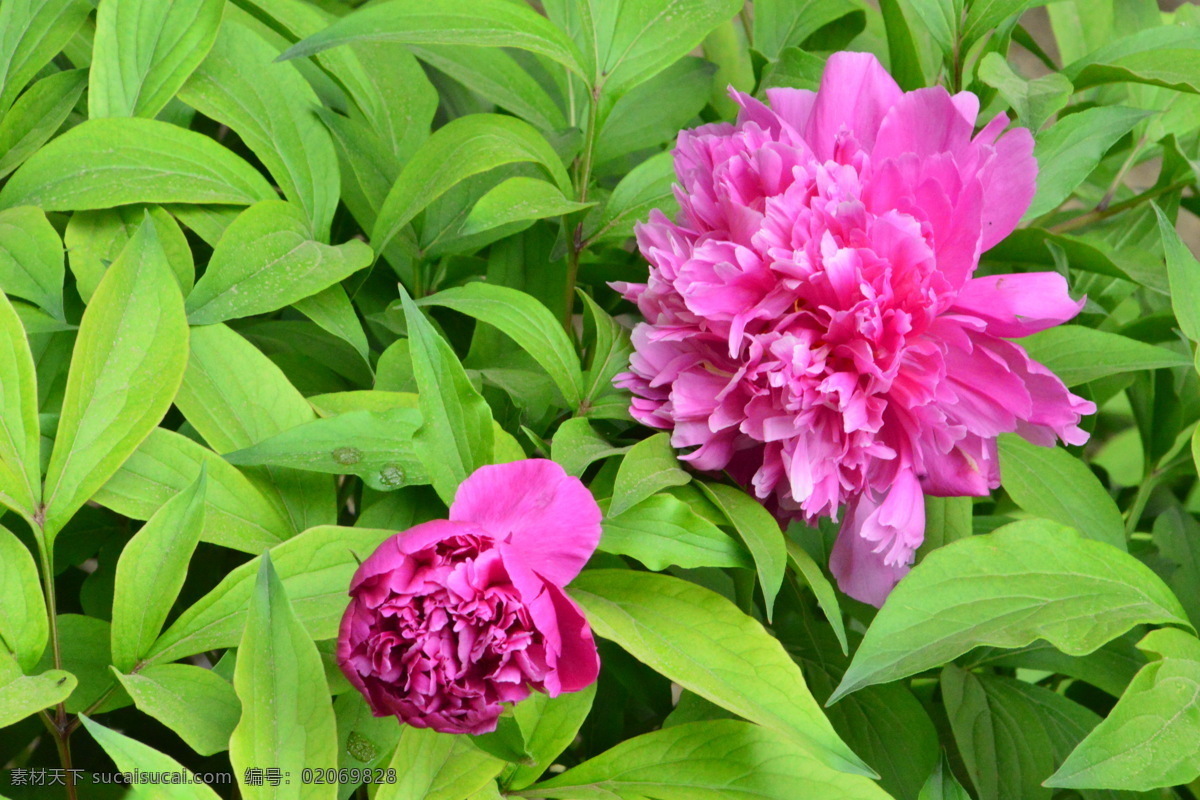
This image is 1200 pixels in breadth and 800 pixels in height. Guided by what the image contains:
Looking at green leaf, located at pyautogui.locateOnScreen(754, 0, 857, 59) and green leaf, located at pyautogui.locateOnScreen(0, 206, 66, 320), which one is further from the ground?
green leaf, located at pyautogui.locateOnScreen(754, 0, 857, 59)

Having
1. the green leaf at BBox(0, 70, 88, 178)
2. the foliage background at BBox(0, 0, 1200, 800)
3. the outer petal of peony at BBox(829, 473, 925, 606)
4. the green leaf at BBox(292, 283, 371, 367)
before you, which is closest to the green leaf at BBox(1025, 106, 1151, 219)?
the foliage background at BBox(0, 0, 1200, 800)

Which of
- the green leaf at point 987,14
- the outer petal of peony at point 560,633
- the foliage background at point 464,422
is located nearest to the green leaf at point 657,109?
the foliage background at point 464,422

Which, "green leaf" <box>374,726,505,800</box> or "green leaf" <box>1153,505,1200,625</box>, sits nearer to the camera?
"green leaf" <box>374,726,505,800</box>

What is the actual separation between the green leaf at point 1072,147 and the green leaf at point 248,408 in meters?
0.23

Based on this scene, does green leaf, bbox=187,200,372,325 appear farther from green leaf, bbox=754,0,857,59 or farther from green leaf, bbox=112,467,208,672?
green leaf, bbox=754,0,857,59

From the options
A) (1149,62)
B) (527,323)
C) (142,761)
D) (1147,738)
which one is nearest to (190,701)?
(142,761)

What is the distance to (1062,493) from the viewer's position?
0.33 m

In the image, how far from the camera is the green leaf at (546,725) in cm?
27

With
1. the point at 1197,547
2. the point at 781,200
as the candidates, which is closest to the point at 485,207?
the point at 781,200

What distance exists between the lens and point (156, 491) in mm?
273

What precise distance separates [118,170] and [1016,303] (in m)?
0.26

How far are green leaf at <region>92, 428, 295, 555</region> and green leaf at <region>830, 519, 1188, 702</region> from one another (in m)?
0.16

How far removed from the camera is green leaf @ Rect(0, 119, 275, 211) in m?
0.30

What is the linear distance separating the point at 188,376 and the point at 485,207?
0.10 metres
